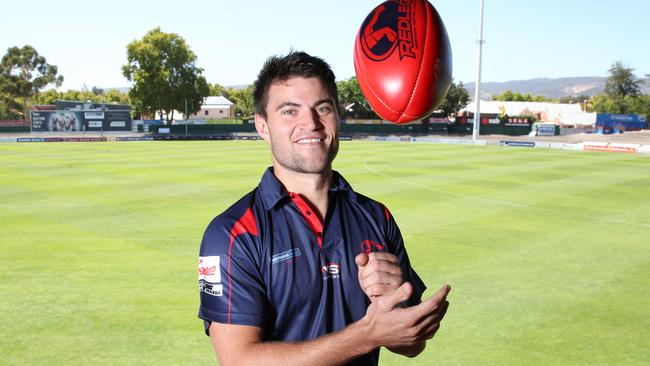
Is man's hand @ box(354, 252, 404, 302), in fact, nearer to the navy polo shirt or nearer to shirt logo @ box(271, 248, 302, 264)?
the navy polo shirt

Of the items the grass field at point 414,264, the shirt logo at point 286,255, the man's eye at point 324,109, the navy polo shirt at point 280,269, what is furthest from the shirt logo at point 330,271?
the grass field at point 414,264

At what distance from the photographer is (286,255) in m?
2.47

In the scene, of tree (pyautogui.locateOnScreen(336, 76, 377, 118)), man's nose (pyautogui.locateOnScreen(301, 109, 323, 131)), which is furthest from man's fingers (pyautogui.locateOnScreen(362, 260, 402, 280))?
tree (pyautogui.locateOnScreen(336, 76, 377, 118))

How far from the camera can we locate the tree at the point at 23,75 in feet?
330

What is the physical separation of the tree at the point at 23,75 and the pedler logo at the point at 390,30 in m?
111

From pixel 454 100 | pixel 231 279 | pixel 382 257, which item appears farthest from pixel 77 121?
pixel 382 257

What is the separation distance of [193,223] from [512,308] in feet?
26.1

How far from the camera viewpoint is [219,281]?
95.3 inches

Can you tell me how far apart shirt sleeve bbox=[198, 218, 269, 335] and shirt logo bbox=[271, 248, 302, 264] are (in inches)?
2.8

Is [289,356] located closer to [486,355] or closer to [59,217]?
[486,355]

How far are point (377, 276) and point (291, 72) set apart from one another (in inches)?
43.9

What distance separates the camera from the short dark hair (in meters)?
2.66

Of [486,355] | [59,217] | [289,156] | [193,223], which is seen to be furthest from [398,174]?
[289,156]

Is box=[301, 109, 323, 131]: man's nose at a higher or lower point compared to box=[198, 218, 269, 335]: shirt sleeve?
higher
